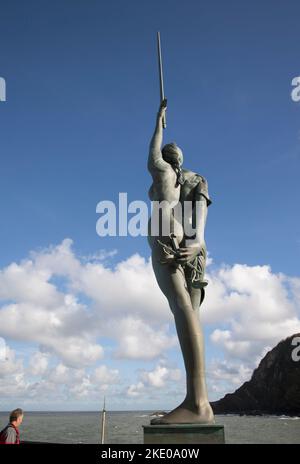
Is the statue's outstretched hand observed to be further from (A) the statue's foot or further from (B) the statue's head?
(A) the statue's foot

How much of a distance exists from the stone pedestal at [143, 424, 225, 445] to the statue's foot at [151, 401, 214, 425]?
5.7 inches

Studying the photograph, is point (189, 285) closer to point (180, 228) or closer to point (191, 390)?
point (180, 228)

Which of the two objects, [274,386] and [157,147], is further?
[274,386]

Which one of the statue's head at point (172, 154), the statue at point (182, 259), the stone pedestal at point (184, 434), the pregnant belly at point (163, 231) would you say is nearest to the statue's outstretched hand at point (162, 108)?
the statue at point (182, 259)

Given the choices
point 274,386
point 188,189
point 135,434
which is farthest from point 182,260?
point 274,386

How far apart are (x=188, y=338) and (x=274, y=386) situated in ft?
468

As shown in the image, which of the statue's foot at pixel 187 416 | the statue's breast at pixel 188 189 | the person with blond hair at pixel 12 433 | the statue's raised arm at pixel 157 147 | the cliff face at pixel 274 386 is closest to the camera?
the statue's foot at pixel 187 416

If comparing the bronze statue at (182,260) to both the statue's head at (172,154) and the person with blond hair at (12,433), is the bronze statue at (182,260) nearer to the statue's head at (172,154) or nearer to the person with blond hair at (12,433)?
the statue's head at (172,154)

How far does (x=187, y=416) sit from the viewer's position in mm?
5906

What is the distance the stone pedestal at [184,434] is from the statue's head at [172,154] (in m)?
4.20

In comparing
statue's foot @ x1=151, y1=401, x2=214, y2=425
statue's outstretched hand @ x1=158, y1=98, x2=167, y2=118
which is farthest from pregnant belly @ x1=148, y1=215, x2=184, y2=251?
statue's foot @ x1=151, y1=401, x2=214, y2=425

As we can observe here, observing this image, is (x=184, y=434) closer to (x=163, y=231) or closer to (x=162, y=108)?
(x=163, y=231)

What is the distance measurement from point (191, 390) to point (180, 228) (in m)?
2.47

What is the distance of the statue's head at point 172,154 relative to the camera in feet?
25.0
